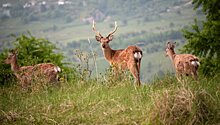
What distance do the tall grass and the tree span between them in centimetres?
517

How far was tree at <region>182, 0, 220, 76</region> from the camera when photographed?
1709 cm

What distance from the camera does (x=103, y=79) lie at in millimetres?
12375

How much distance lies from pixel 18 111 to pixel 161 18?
603ft

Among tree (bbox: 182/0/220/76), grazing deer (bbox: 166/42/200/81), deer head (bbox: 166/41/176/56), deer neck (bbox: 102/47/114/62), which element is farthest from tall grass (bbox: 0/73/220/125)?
tree (bbox: 182/0/220/76)

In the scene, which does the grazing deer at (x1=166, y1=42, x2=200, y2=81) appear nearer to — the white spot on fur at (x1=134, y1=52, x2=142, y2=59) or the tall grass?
the white spot on fur at (x1=134, y1=52, x2=142, y2=59)

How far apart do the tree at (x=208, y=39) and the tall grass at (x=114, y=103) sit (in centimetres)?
517

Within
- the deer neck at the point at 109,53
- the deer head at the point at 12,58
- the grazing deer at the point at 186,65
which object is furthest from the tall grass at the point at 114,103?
the deer neck at the point at 109,53

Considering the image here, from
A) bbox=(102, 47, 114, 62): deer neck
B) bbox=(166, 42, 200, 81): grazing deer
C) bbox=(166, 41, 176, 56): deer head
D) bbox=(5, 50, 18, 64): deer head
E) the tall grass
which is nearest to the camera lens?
the tall grass

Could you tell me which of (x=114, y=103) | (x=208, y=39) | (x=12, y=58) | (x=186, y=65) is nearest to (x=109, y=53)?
(x=12, y=58)

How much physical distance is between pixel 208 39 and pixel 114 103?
7679 millimetres

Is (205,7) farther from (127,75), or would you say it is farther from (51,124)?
(51,124)

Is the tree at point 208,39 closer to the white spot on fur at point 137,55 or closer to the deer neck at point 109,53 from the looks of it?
the deer neck at point 109,53

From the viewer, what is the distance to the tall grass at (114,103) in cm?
898

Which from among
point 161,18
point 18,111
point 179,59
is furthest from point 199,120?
point 161,18
